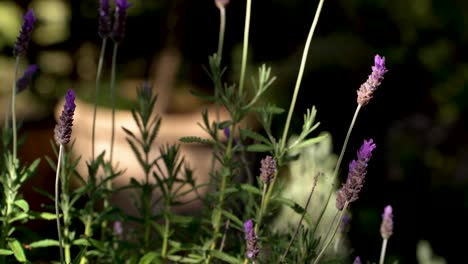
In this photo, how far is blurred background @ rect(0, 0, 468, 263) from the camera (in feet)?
9.70

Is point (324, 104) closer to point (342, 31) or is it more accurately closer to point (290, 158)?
point (342, 31)

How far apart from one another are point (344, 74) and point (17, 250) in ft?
8.86

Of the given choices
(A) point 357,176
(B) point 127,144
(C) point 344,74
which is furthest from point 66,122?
(C) point 344,74

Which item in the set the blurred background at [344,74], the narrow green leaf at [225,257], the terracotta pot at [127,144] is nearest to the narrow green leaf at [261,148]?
the narrow green leaf at [225,257]

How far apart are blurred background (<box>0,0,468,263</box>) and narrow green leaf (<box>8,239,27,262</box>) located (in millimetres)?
1497

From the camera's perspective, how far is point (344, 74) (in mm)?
3484

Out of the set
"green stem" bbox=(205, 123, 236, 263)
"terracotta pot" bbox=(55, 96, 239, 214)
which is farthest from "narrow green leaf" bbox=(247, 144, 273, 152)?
"terracotta pot" bbox=(55, 96, 239, 214)

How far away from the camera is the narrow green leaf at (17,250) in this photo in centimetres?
90

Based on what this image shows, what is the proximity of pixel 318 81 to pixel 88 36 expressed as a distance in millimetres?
1432

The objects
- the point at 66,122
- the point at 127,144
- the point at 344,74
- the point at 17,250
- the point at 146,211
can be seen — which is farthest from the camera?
the point at 344,74

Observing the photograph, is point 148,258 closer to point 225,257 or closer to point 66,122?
point 225,257

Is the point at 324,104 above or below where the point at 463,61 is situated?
below

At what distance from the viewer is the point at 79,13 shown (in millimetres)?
4145

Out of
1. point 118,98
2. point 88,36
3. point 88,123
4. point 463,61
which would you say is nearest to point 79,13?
point 88,36
